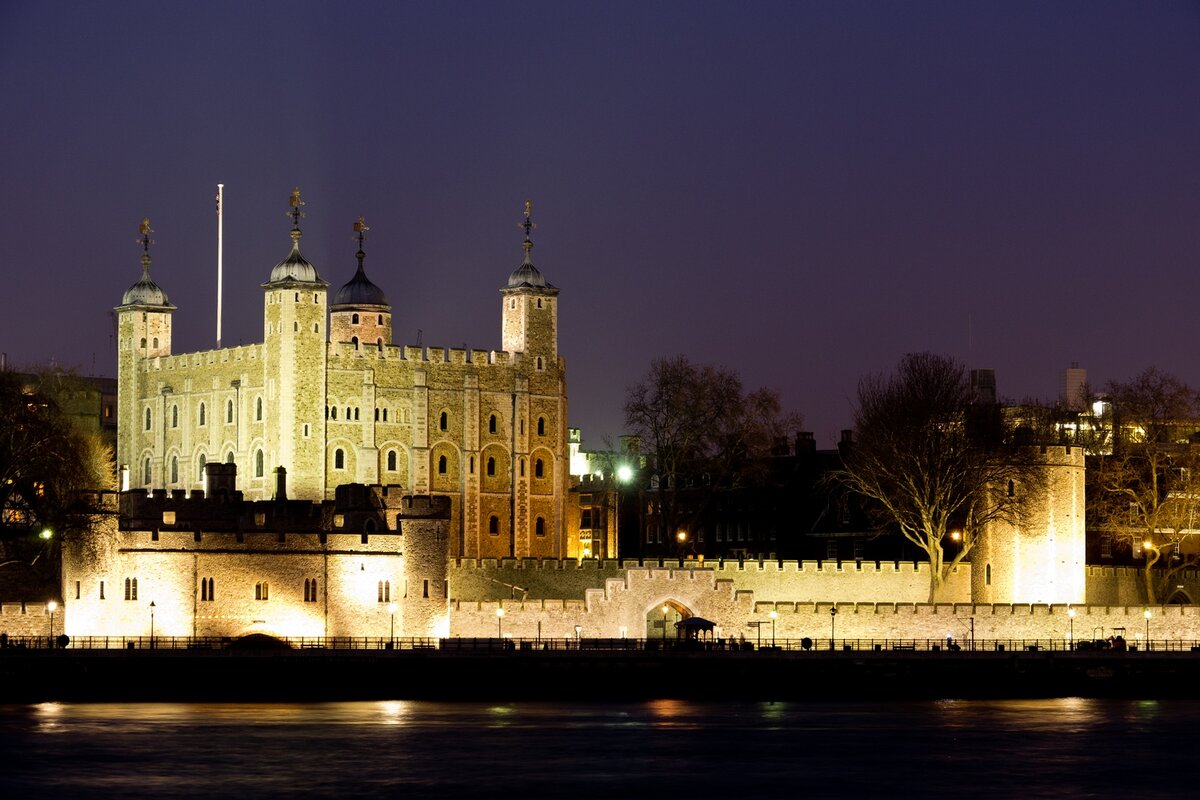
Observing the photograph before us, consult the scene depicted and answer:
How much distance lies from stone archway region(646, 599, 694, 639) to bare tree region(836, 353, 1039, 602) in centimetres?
1036

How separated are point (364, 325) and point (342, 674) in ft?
119

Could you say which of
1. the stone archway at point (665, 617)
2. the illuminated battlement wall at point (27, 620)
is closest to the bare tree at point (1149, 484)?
the stone archway at point (665, 617)

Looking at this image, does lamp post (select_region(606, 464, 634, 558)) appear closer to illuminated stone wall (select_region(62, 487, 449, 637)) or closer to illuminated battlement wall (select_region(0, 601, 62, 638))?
illuminated stone wall (select_region(62, 487, 449, 637))

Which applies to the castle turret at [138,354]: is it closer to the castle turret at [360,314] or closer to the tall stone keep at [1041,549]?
the castle turret at [360,314]

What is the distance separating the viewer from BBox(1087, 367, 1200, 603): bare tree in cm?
11438

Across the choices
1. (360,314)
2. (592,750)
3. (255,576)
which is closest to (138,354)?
(360,314)

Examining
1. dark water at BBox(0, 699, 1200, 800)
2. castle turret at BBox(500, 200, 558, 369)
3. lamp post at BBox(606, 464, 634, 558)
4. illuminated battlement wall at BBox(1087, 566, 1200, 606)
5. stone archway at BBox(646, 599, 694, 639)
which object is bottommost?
dark water at BBox(0, 699, 1200, 800)

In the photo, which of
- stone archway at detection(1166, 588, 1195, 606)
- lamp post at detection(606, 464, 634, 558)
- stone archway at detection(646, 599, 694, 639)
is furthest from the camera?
lamp post at detection(606, 464, 634, 558)

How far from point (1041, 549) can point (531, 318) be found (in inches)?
1025

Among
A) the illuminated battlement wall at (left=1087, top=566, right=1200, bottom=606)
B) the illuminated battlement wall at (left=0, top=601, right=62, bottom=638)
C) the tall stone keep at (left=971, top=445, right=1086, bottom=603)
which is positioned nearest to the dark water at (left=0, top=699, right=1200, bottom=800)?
the illuminated battlement wall at (left=0, top=601, right=62, bottom=638)

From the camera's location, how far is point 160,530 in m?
92.4

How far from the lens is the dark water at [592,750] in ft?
221

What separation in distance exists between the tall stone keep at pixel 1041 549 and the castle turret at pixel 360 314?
28170 millimetres

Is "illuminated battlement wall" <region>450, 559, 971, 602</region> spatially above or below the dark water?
above
